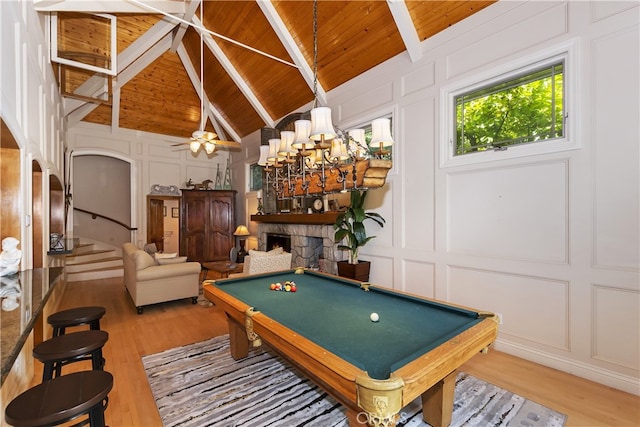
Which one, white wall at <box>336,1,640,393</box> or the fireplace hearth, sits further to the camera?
the fireplace hearth

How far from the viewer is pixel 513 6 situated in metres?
2.91

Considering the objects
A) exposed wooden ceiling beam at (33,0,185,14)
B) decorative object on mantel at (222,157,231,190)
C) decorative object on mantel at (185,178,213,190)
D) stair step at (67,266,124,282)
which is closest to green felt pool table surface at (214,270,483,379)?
exposed wooden ceiling beam at (33,0,185,14)

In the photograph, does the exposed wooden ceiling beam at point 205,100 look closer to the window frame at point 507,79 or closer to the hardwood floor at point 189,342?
the hardwood floor at point 189,342

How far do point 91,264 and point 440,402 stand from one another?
7569 millimetres

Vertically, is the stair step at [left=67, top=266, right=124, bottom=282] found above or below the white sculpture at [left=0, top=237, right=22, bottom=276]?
below

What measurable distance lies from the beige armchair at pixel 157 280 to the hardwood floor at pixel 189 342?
0.23 metres

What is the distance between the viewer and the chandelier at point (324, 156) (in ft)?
7.63

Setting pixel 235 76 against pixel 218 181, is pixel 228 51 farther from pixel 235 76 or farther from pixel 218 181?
pixel 218 181

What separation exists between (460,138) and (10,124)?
410 centimetres

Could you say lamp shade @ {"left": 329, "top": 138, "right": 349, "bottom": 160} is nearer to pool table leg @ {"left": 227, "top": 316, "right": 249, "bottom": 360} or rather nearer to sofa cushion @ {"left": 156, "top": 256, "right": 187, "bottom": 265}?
pool table leg @ {"left": 227, "top": 316, "right": 249, "bottom": 360}

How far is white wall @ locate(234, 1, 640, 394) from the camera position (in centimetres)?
237

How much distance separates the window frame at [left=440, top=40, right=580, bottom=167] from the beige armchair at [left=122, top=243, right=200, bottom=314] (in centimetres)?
404

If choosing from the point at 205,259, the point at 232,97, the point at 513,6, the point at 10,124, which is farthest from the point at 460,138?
the point at 205,259

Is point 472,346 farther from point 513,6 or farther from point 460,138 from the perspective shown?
point 513,6
